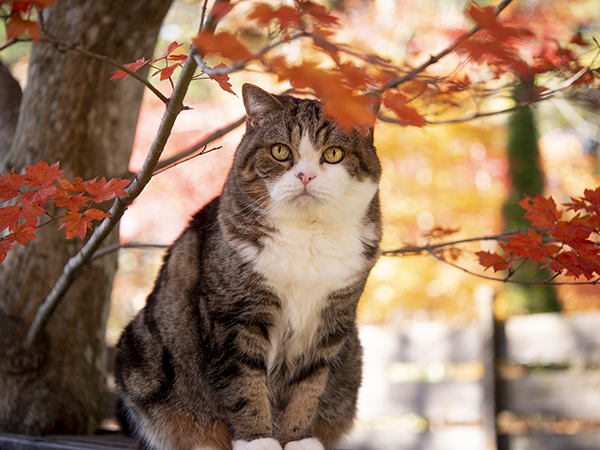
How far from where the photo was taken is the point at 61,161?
220 centimetres

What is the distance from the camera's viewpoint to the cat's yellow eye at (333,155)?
1.70 meters

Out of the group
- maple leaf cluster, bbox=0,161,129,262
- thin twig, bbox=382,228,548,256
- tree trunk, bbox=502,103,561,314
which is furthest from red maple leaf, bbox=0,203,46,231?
tree trunk, bbox=502,103,561,314

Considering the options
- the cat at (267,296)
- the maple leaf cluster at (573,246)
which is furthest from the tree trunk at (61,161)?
the maple leaf cluster at (573,246)

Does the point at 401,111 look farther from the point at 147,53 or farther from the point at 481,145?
the point at 481,145

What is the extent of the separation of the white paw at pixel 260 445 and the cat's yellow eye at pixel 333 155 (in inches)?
36.3

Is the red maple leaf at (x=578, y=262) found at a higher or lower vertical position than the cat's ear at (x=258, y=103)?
lower

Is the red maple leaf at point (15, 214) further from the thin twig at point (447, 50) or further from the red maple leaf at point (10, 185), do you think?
the thin twig at point (447, 50)

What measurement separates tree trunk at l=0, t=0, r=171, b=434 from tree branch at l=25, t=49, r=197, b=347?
13cm

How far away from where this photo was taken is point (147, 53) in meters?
2.35

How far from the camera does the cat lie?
164 cm

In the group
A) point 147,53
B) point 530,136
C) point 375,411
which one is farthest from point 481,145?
point 147,53

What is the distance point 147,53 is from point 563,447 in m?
3.95

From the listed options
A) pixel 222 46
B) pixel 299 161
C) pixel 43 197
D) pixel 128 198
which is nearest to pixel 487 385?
pixel 299 161

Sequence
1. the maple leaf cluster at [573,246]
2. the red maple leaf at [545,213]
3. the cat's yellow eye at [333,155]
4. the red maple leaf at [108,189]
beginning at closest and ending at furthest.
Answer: the red maple leaf at [108,189] → the maple leaf cluster at [573,246] → the cat's yellow eye at [333,155] → the red maple leaf at [545,213]
